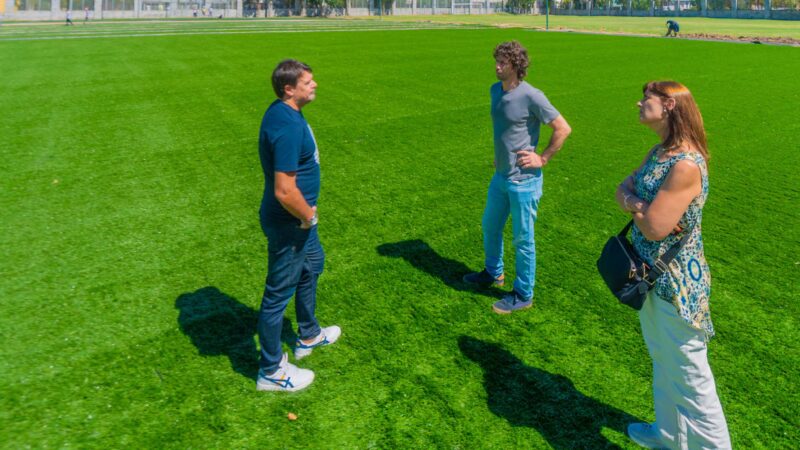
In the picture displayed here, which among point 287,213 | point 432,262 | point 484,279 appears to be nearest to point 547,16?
point 432,262

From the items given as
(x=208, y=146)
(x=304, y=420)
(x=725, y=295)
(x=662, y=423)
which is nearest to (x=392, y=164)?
(x=208, y=146)

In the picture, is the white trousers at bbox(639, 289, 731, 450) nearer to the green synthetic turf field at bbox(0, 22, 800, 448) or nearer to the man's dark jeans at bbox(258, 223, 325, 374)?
the green synthetic turf field at bbox(0, 22, 800, 448)

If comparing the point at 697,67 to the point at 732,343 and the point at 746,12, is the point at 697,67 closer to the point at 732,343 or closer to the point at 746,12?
the point at 732,343

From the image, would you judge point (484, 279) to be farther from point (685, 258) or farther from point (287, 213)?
point (685, 258)

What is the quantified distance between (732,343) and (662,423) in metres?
1.68

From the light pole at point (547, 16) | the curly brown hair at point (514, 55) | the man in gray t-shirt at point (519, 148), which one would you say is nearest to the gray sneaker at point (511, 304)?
the man in gray t-shirt at point (519, 148)

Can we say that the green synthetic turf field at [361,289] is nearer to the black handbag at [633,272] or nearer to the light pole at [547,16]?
the black handbag at [633,272]

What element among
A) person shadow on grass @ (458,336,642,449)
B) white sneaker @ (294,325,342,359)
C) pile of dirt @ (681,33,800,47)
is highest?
pile of dirt @ (681,33,800,47)

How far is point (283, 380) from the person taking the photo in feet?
12.6

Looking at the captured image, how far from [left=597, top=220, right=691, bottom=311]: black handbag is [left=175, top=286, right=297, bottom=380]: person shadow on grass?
263 centimetres

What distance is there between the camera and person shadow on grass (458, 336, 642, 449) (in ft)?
11.4

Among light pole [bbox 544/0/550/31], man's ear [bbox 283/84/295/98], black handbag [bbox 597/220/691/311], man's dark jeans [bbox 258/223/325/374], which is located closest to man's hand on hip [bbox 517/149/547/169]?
black handbag [bbox 597/220/691/311]

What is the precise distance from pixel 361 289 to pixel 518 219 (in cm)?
169

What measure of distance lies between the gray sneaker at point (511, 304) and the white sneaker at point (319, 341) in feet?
4.72
